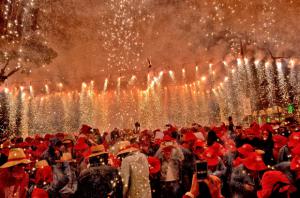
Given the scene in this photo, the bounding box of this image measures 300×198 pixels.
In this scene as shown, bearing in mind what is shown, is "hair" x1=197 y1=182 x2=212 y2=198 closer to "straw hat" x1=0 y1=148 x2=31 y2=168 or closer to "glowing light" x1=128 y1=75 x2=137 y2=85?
"straw hat" x1=0 y1=148 x2=31 y2=168

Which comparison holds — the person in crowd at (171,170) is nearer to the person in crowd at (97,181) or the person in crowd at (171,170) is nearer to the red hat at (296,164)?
the person in crowd at (97,181)

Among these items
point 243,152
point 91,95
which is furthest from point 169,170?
point 91,95

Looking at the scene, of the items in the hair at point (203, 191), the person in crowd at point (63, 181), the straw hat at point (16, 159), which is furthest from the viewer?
the person in crowd at point (63, 181)

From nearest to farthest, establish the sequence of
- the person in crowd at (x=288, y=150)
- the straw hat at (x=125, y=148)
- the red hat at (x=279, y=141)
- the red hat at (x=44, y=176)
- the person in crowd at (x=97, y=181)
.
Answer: the person in crowd at (x=97, y=181)
the straw hat at (x=125, y=148)
the person in crowd at (x=288, y=150)
the red hat at (x=44, y=176)
the red hat at (x=279, y=141)

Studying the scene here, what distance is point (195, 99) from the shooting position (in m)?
25.3

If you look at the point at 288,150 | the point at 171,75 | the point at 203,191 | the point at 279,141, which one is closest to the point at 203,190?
the point at 203,191

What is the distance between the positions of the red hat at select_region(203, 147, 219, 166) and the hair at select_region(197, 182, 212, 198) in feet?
9.55

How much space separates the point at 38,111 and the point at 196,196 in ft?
73.1

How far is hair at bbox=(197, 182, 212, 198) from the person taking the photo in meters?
2.96

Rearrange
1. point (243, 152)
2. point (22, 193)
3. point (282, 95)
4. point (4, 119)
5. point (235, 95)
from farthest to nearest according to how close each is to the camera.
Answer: point (235, 95)
point (282, 95)
point (4, 119)
point (243, 152)
point (22, 193)

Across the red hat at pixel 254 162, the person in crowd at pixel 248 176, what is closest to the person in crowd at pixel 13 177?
the person in crowd at pixel 248 176

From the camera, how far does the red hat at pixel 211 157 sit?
590 centimetres

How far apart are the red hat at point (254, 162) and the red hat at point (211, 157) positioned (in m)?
1.53

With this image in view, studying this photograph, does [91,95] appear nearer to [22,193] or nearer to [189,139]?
[189,139]
